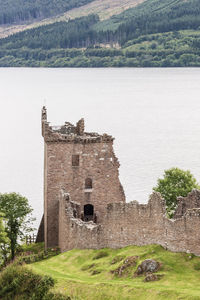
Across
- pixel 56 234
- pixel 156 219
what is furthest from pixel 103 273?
pixel 56 234

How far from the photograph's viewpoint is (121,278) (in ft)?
152

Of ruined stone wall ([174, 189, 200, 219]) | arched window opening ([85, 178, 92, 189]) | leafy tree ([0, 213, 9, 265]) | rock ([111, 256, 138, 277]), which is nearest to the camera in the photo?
rock ([111, 256, 138, 277])

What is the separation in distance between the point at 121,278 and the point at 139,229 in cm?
603

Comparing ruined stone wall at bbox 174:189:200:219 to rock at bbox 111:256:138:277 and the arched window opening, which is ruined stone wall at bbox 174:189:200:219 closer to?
rock at bbox 111:256:138:277

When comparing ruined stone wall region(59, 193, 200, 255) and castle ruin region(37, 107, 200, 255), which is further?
castle ruin region(37, 107, 200, 255)

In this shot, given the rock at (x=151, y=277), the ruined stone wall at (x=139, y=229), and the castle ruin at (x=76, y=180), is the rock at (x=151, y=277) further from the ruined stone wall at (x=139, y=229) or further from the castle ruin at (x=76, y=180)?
the castle ruin at (x=76, y=180)

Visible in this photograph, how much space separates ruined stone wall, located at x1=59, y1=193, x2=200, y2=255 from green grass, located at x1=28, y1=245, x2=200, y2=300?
0.70 metres

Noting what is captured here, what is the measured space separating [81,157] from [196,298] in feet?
93.2

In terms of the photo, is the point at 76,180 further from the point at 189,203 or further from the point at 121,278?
the point at 121,278

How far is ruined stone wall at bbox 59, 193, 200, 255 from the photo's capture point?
4619cm

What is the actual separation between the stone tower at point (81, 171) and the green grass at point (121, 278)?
11.4 metres

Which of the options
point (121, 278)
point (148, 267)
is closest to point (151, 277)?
point (148, 267)

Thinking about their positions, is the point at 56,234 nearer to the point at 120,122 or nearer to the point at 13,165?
the point at 13,165

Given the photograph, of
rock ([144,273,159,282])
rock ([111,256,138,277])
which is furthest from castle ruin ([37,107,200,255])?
rock ([144,273,159,282])
